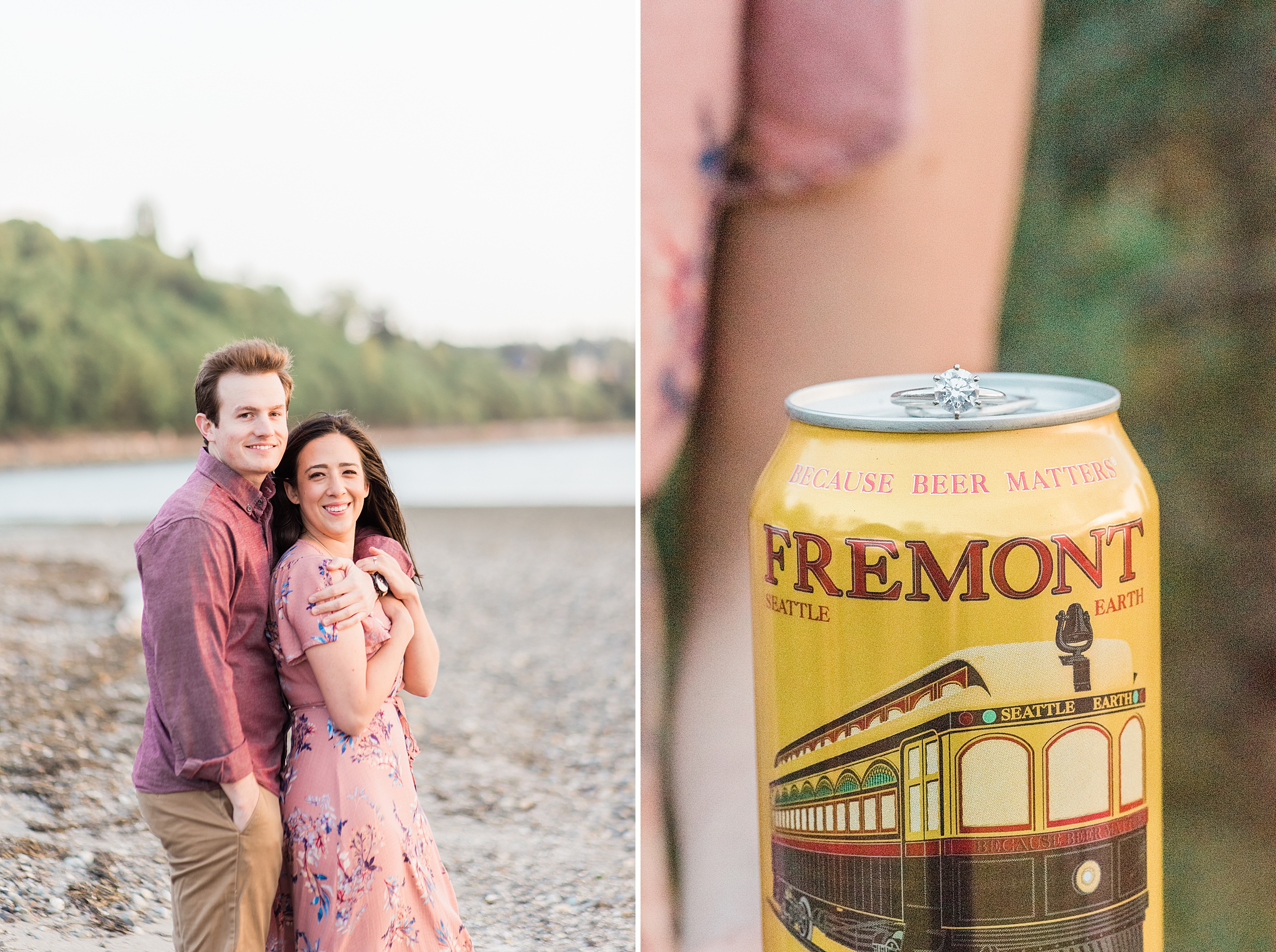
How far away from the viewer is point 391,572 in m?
2.01

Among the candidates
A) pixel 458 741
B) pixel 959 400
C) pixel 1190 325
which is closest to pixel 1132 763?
pixel 959 400

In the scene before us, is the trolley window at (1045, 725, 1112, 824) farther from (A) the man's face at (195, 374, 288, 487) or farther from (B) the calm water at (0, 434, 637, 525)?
(B) the calm water at (0, 434, 637, 525)

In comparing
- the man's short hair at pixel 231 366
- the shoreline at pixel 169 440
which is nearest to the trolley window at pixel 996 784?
the man's short hair at pixel 231 366

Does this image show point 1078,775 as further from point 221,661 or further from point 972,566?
point 221,661

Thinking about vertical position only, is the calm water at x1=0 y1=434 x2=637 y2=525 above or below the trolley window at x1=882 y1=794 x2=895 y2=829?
above

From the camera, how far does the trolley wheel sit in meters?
2.14

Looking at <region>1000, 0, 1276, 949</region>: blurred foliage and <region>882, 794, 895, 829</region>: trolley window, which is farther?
<region>1000, 0, 1276, 949</region>: blurred foliage

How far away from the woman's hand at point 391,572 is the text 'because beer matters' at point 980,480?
0.75 meters

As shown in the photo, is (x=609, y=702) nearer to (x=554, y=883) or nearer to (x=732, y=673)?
(x=554, y=883)

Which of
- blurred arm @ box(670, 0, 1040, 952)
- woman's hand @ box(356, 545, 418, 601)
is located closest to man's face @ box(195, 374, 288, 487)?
woman's hand @ box(356, 545, 418, 601)

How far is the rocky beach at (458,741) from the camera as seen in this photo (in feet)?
10.3

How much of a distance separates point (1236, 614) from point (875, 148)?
1.39m

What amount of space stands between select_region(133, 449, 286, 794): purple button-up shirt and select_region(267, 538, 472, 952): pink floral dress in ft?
0.15

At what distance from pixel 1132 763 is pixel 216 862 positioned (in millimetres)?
1491
